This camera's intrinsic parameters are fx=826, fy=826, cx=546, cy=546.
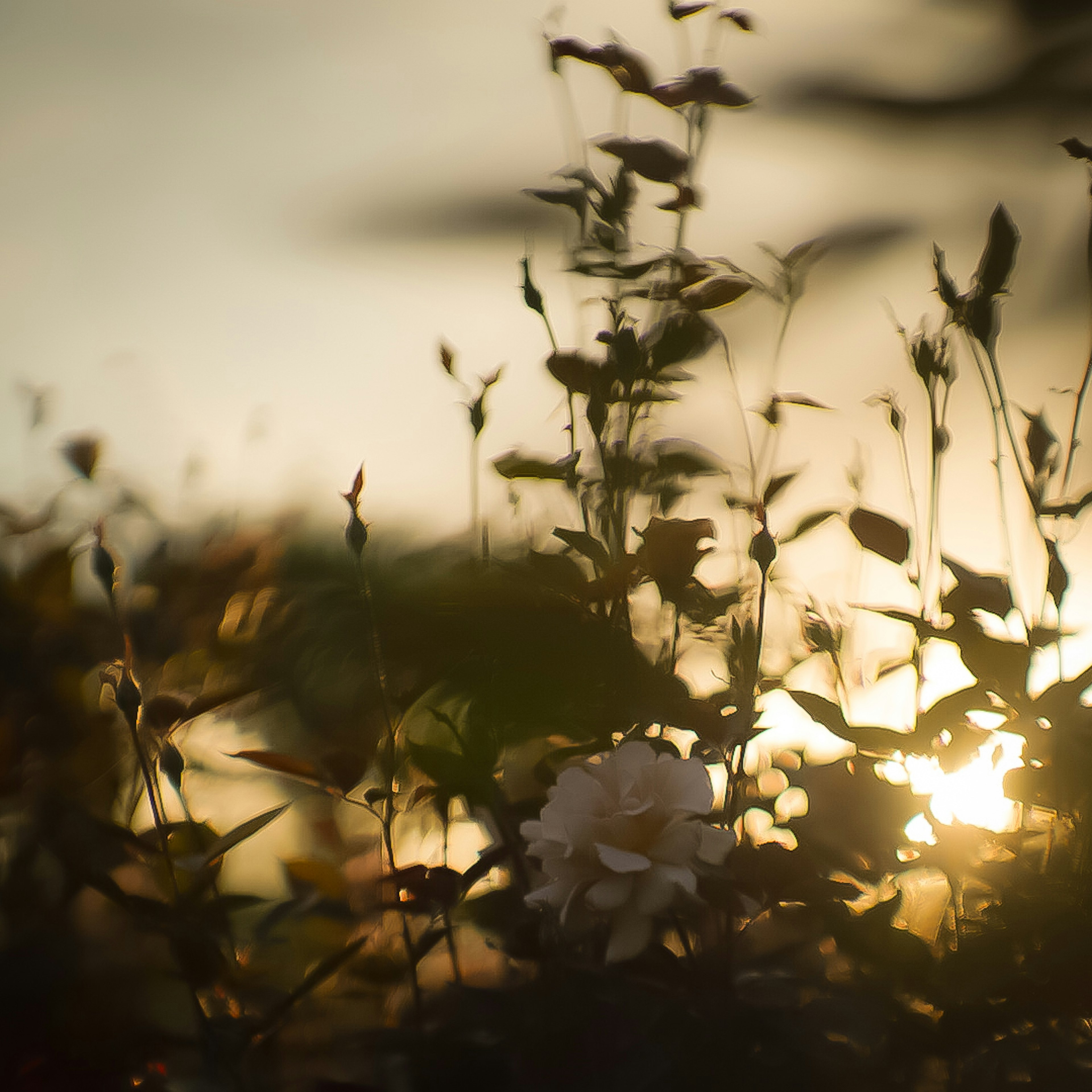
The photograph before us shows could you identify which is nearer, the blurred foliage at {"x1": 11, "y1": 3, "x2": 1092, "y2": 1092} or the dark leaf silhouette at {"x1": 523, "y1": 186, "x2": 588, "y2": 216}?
the blurred foliage at {"x1": 11, "y1": 3, "x2": 1092, "y2": 1092}

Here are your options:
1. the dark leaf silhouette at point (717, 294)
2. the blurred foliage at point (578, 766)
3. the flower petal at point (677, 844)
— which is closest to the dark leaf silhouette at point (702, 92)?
the blurred foliage at point (578, 766)

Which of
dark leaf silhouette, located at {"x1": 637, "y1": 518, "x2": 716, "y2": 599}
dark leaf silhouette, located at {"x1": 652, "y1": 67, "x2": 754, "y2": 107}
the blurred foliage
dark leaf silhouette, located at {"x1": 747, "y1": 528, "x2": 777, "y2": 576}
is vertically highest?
Answer: dark leaf silhouette, located at {"x1": 652, "y1": 67, "x2": 754, "y2": 107}

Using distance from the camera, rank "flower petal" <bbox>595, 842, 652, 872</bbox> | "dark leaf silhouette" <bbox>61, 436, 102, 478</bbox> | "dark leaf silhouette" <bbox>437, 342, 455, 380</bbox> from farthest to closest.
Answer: "dark leaf silhouette" <bbox>437, 342, 455, 380</bbox>
"dark leaf silhouette" <bbox>61, 436, 102, 478</bbox>
"flower petal" <bbox>595, 842, 652, 872</bbox>

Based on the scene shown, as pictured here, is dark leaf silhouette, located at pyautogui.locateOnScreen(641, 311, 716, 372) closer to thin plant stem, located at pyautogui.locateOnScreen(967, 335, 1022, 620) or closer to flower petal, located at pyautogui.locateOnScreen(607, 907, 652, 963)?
thin plant stem, located at pyautogui.locateOnScreen(967, 335, 1022, 620)

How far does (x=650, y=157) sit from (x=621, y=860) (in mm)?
A: 386

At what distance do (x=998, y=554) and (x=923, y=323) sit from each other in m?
0.20

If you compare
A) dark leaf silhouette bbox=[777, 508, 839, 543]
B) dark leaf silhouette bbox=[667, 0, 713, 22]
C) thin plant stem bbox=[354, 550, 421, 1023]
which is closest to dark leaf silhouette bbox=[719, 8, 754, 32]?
dark leaf silhouette bbox=[667, 0, 713, 22]

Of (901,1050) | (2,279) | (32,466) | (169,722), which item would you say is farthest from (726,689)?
(2,279)

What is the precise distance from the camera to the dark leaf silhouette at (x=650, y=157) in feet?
1.59

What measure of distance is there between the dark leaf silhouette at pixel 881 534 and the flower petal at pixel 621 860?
22 centimetres

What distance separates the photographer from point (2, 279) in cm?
79

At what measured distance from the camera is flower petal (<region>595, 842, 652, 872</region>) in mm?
348

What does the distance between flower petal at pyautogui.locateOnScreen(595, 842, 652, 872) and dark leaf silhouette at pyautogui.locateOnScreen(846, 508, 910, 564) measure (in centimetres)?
22

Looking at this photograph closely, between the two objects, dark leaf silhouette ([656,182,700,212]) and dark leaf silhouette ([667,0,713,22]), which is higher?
dark leaf silhouette ([667,0,713,22])
